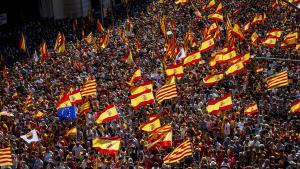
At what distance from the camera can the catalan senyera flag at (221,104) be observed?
21.7 meters

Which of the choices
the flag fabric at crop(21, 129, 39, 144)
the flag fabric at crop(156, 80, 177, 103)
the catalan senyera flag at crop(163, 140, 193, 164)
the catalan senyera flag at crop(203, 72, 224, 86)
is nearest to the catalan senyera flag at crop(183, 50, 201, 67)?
the catalan senyera flag at crop(203, 72, 224, 86)

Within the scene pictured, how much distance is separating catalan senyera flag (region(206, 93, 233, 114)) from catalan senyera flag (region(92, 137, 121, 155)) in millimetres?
5311

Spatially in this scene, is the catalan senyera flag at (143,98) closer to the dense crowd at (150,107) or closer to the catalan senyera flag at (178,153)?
the dense crowd at (150,107)

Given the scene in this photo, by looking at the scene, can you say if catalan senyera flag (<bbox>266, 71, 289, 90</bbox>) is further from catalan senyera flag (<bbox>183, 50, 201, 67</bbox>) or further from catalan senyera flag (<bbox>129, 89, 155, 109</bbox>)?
catalan senyera flag (<bbox>183, 50, 201, 67</bbox>)

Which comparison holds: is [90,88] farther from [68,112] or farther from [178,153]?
[178,153]

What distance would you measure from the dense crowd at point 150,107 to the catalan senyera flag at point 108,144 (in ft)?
3.46

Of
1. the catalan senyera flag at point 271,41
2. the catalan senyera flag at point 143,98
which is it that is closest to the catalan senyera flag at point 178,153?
the catalan senyera flag at point 143,98

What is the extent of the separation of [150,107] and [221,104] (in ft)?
14.8

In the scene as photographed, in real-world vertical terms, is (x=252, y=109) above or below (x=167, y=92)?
below

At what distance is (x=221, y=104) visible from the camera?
21750mm

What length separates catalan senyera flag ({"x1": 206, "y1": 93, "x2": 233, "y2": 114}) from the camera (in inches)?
853

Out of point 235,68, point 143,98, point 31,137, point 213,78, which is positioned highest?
point 235,68

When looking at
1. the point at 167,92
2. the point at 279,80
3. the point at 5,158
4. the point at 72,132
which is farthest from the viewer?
the point at 279,80

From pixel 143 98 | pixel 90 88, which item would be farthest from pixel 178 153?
pixel 90 88
